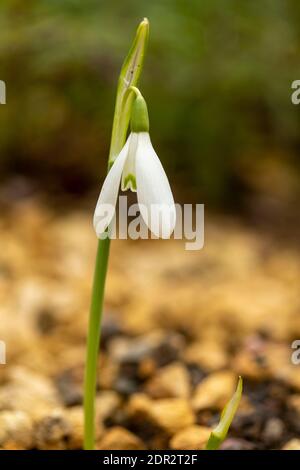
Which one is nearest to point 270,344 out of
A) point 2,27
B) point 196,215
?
point 196,215

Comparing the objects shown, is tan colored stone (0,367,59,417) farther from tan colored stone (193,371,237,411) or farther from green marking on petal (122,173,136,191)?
green marking on petal (122,173,136,191)

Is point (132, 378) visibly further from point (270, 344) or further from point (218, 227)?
point (218, 227)

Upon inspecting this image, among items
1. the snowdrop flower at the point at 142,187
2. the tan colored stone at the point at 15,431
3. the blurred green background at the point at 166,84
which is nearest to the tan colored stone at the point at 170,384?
the tan colored stone at the point at 15,431

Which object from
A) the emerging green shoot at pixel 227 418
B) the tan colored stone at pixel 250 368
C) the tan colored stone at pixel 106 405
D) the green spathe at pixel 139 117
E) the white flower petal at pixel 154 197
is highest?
the green spathe at pixel 139 117

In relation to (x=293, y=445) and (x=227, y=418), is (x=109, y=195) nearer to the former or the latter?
(x=227, y=418)

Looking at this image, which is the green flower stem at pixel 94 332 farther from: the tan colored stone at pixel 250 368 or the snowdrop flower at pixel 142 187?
the tan colored stone at pixel 250 368

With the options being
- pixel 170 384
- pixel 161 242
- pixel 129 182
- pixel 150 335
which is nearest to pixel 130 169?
pixel 129 182

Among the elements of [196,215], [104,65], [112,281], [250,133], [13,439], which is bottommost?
[13,439]
